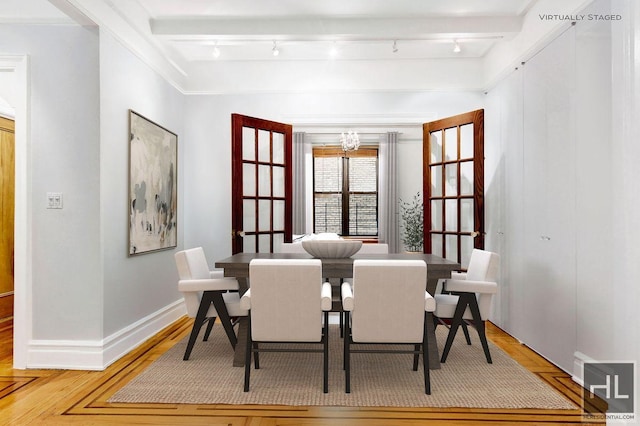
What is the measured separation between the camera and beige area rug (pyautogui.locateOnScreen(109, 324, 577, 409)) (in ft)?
8.38

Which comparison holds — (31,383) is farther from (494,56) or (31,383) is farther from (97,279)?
(494,56)

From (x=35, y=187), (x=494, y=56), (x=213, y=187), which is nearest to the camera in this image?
(x=35, y=187)

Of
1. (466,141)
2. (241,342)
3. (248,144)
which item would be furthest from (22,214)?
(466,141)

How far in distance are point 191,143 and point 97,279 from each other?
227cm

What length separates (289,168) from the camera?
481cm

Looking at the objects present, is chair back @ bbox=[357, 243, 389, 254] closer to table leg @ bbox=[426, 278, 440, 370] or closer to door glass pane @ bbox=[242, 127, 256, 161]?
table leg @ bbox=[426, 278, 440, 370]

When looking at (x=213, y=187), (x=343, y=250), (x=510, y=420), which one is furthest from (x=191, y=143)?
A: (x=510, y=420)

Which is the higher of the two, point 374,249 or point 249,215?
point 249,215

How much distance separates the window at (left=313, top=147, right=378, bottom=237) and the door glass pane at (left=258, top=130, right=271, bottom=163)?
10.8ft

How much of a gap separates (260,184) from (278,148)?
462 mm

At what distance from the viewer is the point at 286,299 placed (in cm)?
260

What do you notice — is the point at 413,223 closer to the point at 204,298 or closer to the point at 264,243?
the point at 264,243

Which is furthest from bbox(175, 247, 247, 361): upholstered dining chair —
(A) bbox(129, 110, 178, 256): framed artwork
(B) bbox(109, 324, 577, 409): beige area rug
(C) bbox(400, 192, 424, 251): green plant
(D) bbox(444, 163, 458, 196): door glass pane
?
(C) bbox(400, 192, 424, 251): green plant

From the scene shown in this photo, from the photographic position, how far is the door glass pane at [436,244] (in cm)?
457
